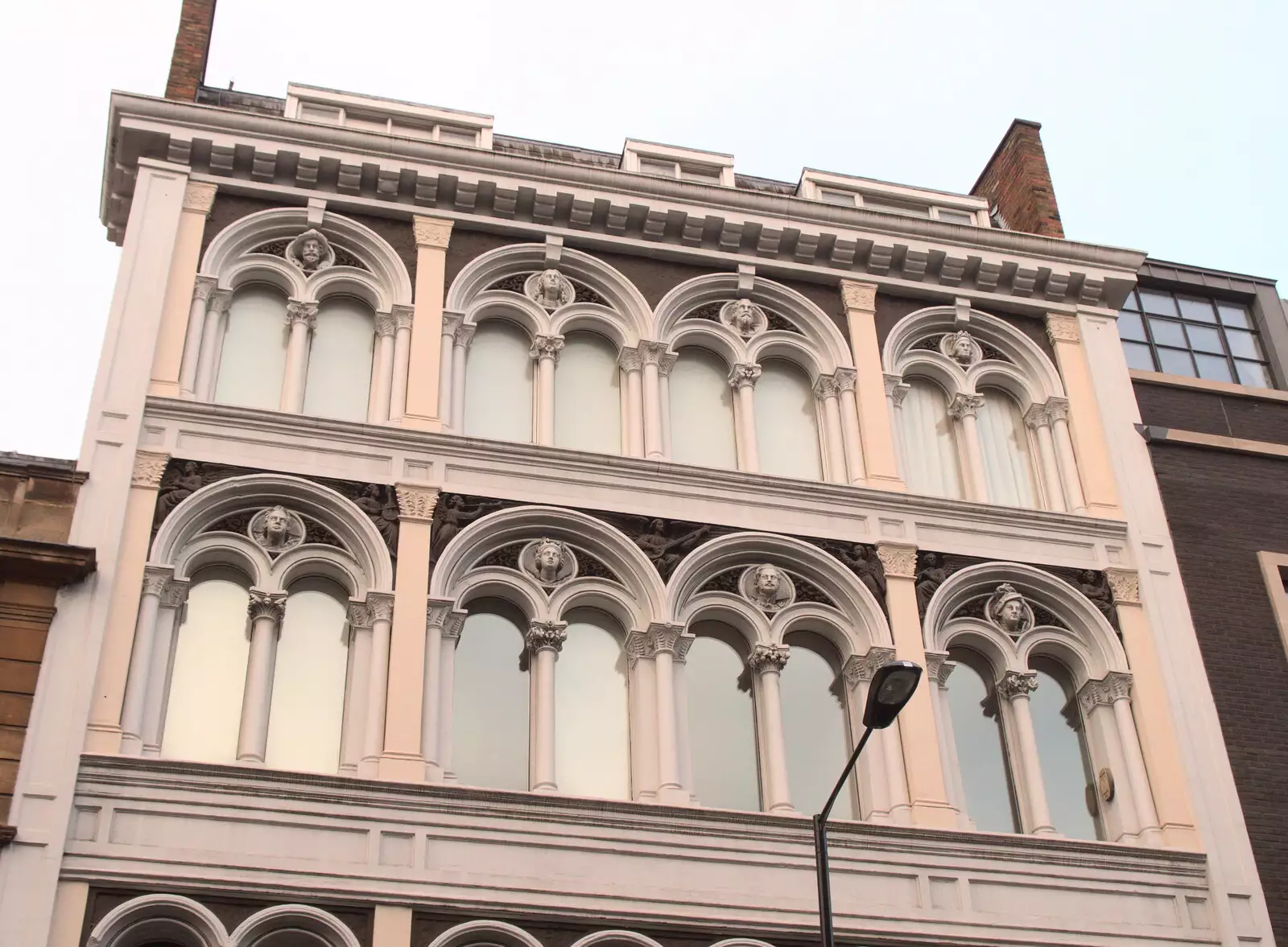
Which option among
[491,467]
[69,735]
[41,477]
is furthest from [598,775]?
[41,477]

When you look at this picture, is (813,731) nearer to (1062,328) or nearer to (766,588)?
(766,588)

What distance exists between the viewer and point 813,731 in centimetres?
1964

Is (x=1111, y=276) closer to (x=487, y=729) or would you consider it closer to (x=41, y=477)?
(x=487, y=729)

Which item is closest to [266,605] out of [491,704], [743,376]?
[491,704]

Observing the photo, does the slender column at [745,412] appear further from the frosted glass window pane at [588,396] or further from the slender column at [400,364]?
the slender column at [400,364]

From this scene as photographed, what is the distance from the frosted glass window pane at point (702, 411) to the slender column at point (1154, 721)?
5159mm

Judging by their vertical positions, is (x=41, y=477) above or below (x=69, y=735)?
above

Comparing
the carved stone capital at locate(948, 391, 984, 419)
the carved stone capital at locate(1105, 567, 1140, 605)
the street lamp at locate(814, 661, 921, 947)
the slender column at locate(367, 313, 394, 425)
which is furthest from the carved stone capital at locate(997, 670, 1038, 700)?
the slender column at locate(367, 313, 394, 425)

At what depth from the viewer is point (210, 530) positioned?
18891 millimetres

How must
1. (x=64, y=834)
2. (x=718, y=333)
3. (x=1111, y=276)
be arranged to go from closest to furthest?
(x=64, y=834)
(x=718, y=333)
(x=1111, y=276)

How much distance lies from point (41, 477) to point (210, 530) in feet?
6.13

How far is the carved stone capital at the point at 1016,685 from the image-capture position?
2020 centimetres

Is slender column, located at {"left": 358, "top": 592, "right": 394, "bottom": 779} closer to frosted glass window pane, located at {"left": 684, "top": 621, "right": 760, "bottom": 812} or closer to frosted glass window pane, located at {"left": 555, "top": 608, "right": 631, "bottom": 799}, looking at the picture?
frosted glass window pane, located at {"left": 555, "top": 608, "right": 631, "bottom": 799}

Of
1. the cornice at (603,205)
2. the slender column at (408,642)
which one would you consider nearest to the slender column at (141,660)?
the slender column at (408,642)
